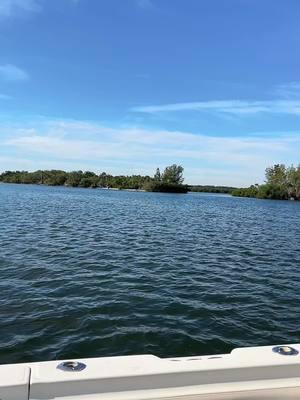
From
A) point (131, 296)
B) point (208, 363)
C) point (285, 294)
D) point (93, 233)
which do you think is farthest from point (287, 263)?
point (208, 363)

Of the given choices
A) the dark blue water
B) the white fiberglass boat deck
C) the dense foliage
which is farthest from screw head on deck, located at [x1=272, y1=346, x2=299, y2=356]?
the dense foliage

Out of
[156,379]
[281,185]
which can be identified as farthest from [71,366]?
[281,185]

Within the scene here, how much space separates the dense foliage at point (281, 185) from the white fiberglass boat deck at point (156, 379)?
179003mm

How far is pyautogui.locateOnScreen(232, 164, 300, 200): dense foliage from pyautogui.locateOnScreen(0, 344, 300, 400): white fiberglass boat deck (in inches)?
7047

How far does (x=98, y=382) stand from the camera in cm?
418

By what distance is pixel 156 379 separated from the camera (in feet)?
14.1

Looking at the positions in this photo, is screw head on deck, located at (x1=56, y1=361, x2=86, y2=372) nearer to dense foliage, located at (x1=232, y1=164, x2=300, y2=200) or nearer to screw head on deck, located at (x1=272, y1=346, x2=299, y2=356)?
screw head on deck, located at (x1=272, y1=346, x2=299, y2=356)

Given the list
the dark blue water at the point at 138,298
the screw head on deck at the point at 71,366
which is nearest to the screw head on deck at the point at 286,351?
the screw head on deck at the point at 71,366

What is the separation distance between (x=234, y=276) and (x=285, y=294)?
9.63 feet

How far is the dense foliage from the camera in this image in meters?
177

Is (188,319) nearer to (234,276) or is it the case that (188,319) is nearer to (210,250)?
(234,276)

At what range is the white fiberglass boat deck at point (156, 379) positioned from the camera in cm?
407

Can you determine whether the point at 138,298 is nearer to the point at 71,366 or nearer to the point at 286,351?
the point at 286,351

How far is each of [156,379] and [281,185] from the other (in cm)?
18291
